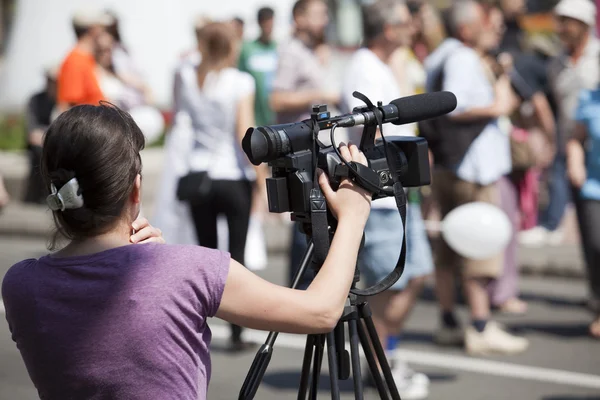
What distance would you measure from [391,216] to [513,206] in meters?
2.56

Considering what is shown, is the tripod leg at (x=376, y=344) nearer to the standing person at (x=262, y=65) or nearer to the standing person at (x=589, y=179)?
the standing person at (x=589, y=179)

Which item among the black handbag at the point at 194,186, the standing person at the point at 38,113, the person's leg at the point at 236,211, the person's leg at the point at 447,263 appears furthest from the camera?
the standing person at the point at 38,113

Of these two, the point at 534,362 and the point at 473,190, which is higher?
the point at 473,190

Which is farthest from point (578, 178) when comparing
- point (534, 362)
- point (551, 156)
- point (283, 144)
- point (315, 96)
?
point (283, 144)

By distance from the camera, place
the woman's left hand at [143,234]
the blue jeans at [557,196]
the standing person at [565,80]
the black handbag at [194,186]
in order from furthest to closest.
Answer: the blue jeans at [557,196]
the standing person at [565,80]
the black handbag at [194,186]
the woman's left hand at [143,234]

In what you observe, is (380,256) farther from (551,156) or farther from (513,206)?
(551,156)

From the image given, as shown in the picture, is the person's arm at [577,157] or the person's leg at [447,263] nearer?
the person's leg at [447,263]

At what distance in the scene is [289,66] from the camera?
22.3 feet

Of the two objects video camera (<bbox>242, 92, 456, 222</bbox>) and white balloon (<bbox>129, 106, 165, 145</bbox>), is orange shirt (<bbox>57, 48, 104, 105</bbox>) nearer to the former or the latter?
white balloon (<bbox>129, 106, 165, 145</bbox>)

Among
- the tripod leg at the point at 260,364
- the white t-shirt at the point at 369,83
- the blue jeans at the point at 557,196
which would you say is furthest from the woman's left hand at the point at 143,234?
the blue jeans at the point at 557,196

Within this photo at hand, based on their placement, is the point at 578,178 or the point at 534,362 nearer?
the point at 534,362

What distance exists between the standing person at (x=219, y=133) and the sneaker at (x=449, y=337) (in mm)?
1219

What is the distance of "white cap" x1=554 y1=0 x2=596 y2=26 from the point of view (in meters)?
7.17

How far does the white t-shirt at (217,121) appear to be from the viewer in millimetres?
6035
